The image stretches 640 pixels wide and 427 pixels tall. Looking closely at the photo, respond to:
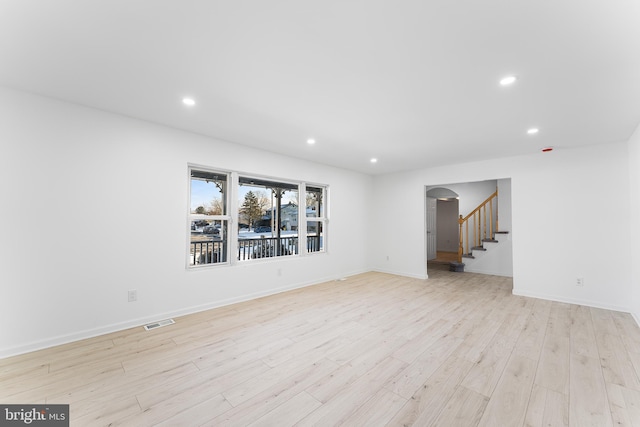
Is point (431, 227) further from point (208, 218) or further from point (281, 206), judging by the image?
point (208, 218)

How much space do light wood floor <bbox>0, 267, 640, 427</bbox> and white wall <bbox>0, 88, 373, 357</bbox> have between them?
1.07 ft

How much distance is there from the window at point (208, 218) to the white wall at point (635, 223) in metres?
5.52

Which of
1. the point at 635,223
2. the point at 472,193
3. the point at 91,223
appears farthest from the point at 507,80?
the point at 472,193

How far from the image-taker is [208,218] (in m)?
3.85

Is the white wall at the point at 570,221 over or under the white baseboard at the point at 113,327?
over

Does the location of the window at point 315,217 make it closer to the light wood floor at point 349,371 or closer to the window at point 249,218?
the window at point 249,218

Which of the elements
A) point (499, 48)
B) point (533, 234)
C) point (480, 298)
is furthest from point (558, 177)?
point (499, 48)

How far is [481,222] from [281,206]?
18.6 feet

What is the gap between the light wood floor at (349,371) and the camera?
1.73 m

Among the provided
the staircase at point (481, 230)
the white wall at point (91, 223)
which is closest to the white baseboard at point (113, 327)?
the white wall at point (91, 223)

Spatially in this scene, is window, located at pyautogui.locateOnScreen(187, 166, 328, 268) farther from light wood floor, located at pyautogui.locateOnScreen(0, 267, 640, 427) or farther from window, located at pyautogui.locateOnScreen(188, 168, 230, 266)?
light wood floor, located at pyautogui.locateOnScreen(0, 267, 640, 427)

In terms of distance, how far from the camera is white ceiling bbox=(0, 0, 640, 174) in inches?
60.9

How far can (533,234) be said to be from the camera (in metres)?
4.47

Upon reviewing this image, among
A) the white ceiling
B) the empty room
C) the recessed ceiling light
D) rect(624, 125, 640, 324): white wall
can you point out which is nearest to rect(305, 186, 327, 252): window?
the empty room
